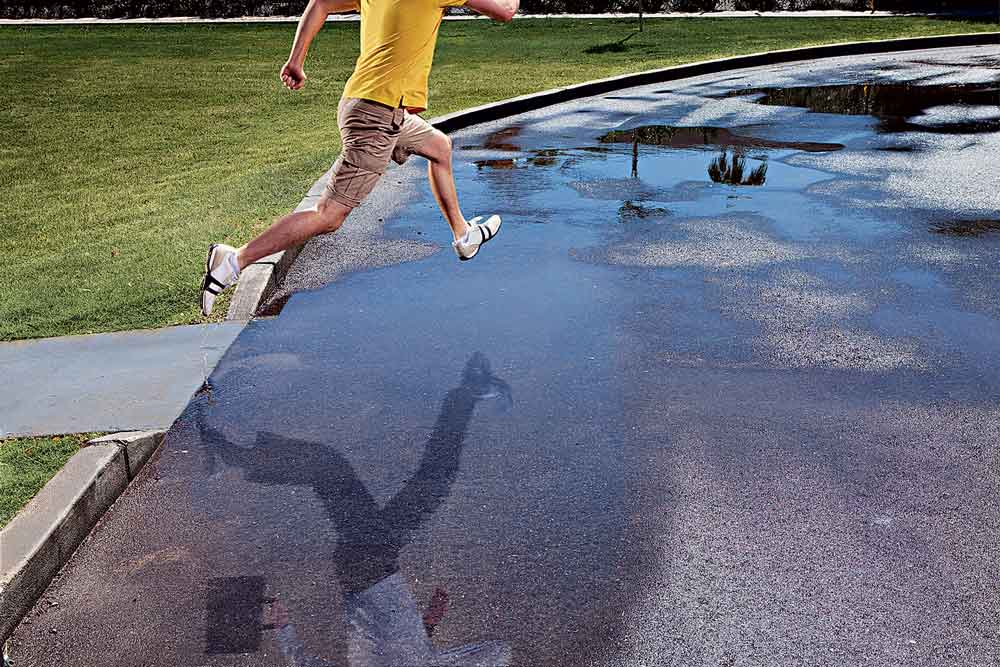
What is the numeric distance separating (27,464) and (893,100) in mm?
12974

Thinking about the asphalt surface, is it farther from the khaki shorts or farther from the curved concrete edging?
the khaki shorts

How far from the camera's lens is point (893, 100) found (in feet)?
48.5

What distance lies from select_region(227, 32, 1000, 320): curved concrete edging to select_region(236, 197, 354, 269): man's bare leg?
0.47 metres

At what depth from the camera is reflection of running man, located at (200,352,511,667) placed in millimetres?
3332

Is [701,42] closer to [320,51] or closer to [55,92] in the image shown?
[320,51]

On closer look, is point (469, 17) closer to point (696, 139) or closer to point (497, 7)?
point (696, 139)

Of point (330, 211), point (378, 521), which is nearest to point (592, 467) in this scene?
point (378, 521)

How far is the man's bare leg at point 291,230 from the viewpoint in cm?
604

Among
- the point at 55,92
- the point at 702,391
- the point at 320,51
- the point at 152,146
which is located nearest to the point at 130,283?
the point at 702,391

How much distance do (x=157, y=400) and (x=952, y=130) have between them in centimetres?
1003


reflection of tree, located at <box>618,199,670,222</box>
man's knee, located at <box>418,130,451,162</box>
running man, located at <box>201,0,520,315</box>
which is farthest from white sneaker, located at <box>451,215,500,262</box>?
reflection of tree, located at <box>618,199,670,222</box>

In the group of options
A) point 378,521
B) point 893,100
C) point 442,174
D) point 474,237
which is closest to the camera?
point 378,521

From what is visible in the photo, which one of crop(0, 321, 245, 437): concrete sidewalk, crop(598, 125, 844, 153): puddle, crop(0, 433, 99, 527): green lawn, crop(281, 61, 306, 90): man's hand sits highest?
crop(281, 61, 306, 90): man's hand

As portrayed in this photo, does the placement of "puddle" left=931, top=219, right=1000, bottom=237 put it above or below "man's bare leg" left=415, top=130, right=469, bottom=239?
below
